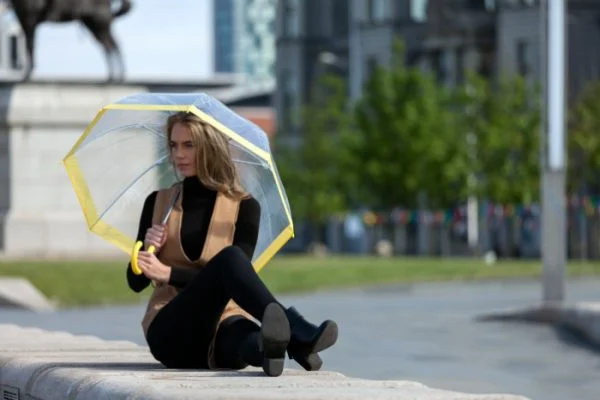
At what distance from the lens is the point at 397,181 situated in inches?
2992

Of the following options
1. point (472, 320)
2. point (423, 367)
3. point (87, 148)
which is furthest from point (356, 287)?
point (87, 148)

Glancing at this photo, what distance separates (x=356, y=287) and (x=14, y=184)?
23.0ft

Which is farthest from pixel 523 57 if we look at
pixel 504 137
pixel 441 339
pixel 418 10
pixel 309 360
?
pixel 309 360

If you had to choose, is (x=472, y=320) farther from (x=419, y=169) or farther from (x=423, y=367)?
(x=419, y=169)

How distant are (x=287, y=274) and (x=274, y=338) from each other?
2717cm

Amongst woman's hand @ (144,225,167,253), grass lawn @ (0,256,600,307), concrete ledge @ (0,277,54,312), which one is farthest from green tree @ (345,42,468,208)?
woman's hand @ (144,225,167,253)

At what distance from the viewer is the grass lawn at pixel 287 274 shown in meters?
30.4

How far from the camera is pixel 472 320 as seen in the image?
24.7m

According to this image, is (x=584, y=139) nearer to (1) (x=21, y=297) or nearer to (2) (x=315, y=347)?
(1) (x=21, y=297)

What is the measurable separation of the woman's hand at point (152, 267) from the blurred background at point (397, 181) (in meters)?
5.50

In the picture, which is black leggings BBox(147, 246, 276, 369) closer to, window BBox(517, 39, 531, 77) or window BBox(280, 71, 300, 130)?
window BBox(517, 39, 531, 77)

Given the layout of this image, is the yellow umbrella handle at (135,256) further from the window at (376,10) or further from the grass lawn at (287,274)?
the window at (376,10)

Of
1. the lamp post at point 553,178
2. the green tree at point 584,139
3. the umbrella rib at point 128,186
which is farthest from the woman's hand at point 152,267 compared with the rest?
the green tree at point 584,139

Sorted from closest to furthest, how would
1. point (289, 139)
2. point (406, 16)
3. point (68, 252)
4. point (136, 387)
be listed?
point (136, 387)
point (68, 252)
point (406, 16)
point (289, 139)
